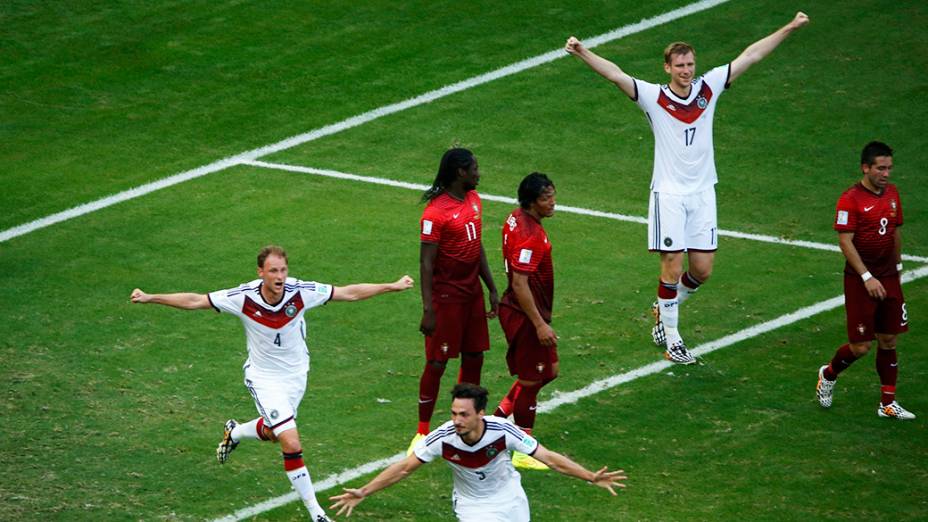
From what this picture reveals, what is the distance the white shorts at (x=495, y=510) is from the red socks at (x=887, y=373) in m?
4.47

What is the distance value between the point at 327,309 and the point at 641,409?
4.11 meters

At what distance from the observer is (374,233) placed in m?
17.5

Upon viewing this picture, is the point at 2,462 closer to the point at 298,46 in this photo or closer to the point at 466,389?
the point at 466,389

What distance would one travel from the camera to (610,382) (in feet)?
44.9

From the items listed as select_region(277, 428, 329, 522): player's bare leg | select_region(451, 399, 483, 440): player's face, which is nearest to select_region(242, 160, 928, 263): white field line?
select_region(277, 428, 329, 522): player's bare leg

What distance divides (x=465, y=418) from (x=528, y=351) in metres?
2.36

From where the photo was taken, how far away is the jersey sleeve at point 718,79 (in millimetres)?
14102

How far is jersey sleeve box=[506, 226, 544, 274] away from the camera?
11586 mm

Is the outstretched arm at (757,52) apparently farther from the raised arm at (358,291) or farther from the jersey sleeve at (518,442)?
the jersey sleeve at (518,442)

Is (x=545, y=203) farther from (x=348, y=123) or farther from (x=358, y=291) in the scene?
(x=348, y=123)

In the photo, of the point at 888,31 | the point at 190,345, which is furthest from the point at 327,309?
the point at 888,31

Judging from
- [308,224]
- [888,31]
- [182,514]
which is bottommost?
[182,514]

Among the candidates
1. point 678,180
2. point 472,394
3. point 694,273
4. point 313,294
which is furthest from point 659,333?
point 472,394

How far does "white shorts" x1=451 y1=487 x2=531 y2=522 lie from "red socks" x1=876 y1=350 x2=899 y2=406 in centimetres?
447
